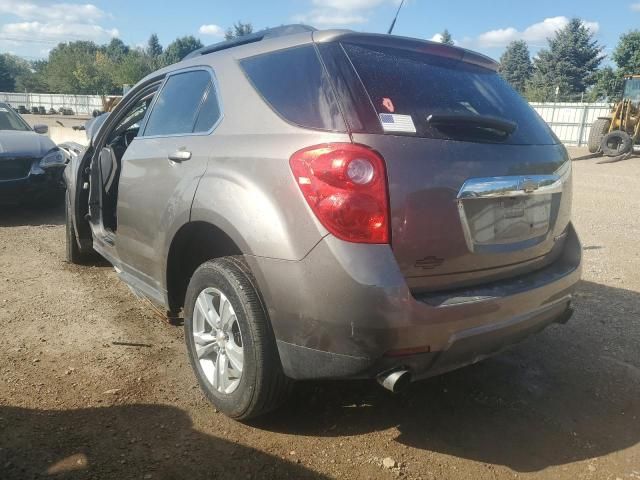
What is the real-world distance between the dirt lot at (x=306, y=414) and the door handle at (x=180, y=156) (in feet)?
4.23

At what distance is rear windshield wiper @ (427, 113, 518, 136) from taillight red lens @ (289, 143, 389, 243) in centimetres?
42

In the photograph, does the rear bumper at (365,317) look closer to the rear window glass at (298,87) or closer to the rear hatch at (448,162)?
the rear hatch at (448,162)

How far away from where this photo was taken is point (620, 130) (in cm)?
1875

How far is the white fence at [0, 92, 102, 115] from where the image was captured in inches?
2179

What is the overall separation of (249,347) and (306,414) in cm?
65

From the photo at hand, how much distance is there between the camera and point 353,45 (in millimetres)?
2508

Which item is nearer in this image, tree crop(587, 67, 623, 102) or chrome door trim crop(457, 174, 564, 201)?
chrome door trim crop(457, 174, 564, 201)

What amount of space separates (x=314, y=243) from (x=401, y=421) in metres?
1.24

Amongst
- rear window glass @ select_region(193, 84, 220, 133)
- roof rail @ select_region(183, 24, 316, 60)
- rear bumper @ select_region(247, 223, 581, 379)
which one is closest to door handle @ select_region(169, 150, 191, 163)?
rear window glass @ select_region(193, 84, 220, 133)

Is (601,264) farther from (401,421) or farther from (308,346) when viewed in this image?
(308,346)

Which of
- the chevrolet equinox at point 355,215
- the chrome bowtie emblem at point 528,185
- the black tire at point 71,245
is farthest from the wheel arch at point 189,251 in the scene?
the black tire at point 71,245

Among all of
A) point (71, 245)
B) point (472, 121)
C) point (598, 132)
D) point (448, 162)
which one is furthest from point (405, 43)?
point (598, 132)

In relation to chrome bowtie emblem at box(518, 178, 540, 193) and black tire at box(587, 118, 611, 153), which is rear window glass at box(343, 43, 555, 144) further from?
black tire at box(587, 118, 611, 153)

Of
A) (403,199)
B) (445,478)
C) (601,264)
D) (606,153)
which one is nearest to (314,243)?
(403,199)
